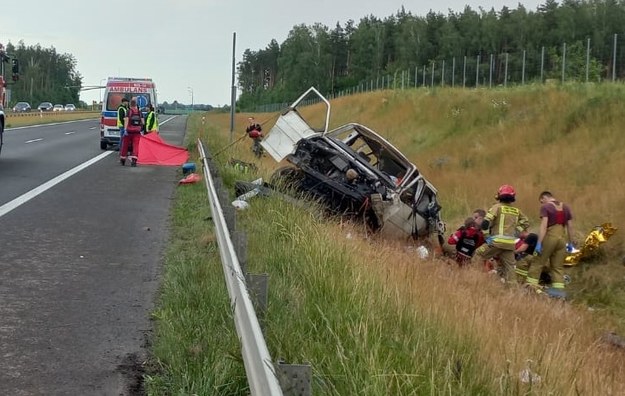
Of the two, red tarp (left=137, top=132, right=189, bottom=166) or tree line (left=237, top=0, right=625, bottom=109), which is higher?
tree line (left=237, top=0, right=625, bottom=109)

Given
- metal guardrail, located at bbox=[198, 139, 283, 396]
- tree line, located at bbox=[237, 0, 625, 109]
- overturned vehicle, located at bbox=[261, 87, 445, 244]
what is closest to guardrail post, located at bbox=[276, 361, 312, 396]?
metal guardrail, located at bbox=[198, 139, 283, 396]

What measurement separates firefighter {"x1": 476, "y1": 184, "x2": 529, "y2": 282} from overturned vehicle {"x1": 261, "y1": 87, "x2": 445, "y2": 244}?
145cm

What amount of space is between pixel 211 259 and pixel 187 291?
3.83ft

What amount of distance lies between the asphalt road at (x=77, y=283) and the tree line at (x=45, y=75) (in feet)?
420

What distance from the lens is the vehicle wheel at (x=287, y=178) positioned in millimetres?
12079

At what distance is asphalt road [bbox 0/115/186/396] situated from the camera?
436 cm

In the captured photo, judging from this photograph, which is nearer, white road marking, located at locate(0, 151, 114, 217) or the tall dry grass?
the tall dry grass

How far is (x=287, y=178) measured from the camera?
1280 cm

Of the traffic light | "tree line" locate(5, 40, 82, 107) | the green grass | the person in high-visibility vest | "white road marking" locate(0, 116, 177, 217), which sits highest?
"tree line" locate(5, 40, 82, 107)

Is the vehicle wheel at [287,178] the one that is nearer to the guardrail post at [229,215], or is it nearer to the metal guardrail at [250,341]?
the guardrail post at [229,215]

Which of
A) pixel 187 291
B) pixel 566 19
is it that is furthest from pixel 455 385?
pixel 566 19

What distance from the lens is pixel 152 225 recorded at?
966 cm

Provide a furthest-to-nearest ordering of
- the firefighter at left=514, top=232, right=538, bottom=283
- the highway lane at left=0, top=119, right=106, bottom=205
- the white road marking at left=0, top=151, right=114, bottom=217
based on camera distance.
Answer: the highway lane at left=0, top=119, right=106, bottom=205 < the firefighter at left=514, top=232, right=538, bottom=283 < the white road marking at left=0, top=151, right=114, bottom=217

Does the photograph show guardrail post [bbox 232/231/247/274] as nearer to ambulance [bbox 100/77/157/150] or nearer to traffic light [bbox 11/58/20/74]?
traffic light [bbox 11/58/20/74]
